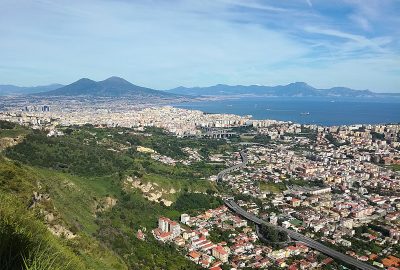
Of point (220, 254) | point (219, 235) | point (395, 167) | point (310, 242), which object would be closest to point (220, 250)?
point (220, 254)

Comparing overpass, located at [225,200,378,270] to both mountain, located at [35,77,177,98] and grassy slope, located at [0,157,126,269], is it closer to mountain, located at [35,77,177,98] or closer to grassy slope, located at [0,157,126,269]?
grassy slope, located at [0,157,126,269]

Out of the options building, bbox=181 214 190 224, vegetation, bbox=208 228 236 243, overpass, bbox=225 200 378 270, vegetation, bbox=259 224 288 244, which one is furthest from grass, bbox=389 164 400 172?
building, bbox=181 214 190 224

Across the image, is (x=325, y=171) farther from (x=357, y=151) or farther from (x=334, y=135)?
(x=334, y=135)

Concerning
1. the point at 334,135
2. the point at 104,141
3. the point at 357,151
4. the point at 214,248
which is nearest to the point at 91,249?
the point at 214,248

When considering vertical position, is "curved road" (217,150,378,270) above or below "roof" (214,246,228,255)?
below

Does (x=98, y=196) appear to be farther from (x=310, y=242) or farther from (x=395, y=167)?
(x=395, y=167)

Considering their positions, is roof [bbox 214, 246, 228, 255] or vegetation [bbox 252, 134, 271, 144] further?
vegetation [bbox 252, 134, 271, 144]
